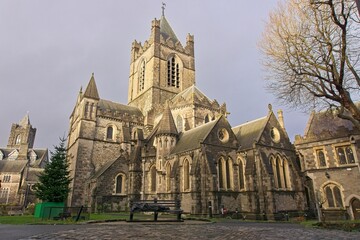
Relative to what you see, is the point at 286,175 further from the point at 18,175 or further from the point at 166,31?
the point at 18,175

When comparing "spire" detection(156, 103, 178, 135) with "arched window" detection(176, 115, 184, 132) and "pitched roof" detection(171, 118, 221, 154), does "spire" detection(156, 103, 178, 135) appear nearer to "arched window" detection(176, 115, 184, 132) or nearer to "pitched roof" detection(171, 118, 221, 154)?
"pitched roof" detection(171, 118, 221, 154)

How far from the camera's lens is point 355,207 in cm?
2111

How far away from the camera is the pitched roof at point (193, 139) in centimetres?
2488

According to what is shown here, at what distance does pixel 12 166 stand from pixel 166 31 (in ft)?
162

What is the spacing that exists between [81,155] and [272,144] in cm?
2384

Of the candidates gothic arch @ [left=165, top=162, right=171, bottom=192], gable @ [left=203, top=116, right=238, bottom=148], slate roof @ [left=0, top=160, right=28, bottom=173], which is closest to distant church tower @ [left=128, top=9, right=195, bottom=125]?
gothic arch @ [left=165, top=162, right=171, bottom=192]

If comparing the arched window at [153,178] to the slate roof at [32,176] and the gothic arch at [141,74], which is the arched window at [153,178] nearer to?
the gothic arch at [141,74]

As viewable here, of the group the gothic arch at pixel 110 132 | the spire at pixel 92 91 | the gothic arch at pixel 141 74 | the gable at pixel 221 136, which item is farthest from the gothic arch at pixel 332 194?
the gothic arch at pixel 141 74

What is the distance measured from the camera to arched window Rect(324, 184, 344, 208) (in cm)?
2184

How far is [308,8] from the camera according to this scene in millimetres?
13805

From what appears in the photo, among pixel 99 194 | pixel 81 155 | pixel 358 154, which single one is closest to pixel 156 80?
pixel 81 155

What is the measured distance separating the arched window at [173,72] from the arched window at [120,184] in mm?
21336

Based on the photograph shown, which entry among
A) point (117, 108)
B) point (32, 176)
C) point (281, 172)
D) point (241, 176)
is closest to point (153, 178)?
point (241, 176)

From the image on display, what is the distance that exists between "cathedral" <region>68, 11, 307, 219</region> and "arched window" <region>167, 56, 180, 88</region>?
353 cm
